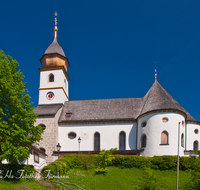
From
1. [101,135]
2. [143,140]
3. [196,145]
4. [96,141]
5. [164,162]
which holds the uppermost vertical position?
[101,135]

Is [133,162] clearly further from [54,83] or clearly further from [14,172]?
[54,83]

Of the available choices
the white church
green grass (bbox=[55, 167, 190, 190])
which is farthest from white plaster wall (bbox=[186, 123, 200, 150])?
green grass (bbox=[55, 167, 190, 190])

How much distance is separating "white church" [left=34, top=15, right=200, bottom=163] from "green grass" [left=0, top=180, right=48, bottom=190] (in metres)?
14.8

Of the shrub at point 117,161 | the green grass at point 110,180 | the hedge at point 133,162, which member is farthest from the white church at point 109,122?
the green grass at point 110,180

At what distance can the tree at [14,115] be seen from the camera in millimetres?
21766

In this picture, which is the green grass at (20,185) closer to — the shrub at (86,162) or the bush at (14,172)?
the bush at (14,172)

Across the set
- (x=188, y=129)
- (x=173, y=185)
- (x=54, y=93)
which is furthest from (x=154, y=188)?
(x=54, y=93)

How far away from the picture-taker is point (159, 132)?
35.0 meters

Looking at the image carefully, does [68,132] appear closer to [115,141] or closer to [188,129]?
[115,141]

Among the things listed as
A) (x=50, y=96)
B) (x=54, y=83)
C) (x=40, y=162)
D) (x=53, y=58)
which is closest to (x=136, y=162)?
(x=40, y=162)

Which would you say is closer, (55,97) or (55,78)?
(55,97)

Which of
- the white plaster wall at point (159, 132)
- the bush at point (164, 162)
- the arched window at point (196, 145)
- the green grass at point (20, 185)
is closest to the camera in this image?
the green grass at point (20, 185)

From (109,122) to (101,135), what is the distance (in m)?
2.30

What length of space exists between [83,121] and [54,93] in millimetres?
8045
